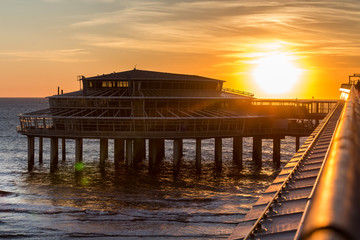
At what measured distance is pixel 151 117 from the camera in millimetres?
62000

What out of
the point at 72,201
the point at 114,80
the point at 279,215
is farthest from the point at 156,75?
the point at 279,215

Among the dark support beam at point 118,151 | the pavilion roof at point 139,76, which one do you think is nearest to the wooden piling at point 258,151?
the pavilion roof at point 139,76

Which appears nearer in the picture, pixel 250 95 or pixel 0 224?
pixel 0 224

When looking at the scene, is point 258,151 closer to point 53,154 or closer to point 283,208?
point 53,154

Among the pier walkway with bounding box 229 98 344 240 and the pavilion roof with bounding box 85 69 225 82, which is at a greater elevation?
the pavilion roof with bounding box 85 69 225 82

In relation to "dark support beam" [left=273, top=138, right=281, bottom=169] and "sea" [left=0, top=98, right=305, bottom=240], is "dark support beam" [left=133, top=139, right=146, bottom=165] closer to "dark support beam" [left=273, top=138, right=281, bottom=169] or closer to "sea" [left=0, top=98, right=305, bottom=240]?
"sea" [left=0, top=98, right=305, bottom=240]

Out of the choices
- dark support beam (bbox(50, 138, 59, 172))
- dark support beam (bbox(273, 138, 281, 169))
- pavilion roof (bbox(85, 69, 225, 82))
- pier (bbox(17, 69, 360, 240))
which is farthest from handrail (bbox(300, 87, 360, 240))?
pavilion roof (bbox(85, 69, 225, 82))

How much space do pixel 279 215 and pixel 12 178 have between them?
56276mm

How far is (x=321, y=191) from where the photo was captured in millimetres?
2645

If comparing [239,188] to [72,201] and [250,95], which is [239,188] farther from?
[250,95]

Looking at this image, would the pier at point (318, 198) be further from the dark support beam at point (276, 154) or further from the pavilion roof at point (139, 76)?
the pavilion roof at point (139, 76)

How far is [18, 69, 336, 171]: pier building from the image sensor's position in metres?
62.1

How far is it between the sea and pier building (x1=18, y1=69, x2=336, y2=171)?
3.26 meters

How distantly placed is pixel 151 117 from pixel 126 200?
16673 mm
